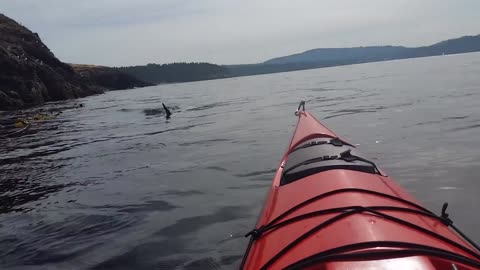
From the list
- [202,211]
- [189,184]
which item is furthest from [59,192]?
[202,211]

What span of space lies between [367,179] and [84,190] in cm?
697

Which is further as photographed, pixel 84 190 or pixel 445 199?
pixel 84 190

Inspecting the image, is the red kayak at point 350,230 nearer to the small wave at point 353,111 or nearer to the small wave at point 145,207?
the small wave at point 145,207

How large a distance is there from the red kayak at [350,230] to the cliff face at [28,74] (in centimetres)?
3932

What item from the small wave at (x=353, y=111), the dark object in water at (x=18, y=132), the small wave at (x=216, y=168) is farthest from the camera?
the dark object in water at (x=18, y=132)

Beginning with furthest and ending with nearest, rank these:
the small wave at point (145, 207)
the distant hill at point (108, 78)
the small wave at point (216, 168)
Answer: the distant hill at point (108, 78), the small wave at point (216, 168), the small wave at point (145, 207)

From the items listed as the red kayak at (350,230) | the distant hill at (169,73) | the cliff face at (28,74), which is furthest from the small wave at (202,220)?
the distant hill at (169,73)

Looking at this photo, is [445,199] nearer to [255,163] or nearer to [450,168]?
[450,168]

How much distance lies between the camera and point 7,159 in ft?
43.5

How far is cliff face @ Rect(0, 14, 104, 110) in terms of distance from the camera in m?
41.2

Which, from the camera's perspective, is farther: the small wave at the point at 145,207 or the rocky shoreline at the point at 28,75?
the rocky shoreline at the point at 28,75

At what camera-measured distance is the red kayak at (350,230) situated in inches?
110

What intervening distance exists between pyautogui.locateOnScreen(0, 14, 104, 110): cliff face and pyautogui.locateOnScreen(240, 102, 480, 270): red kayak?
39319 mm

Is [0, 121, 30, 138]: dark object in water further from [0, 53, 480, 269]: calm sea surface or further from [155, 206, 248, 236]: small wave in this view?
[155, 206, 248, 236]: small wave
